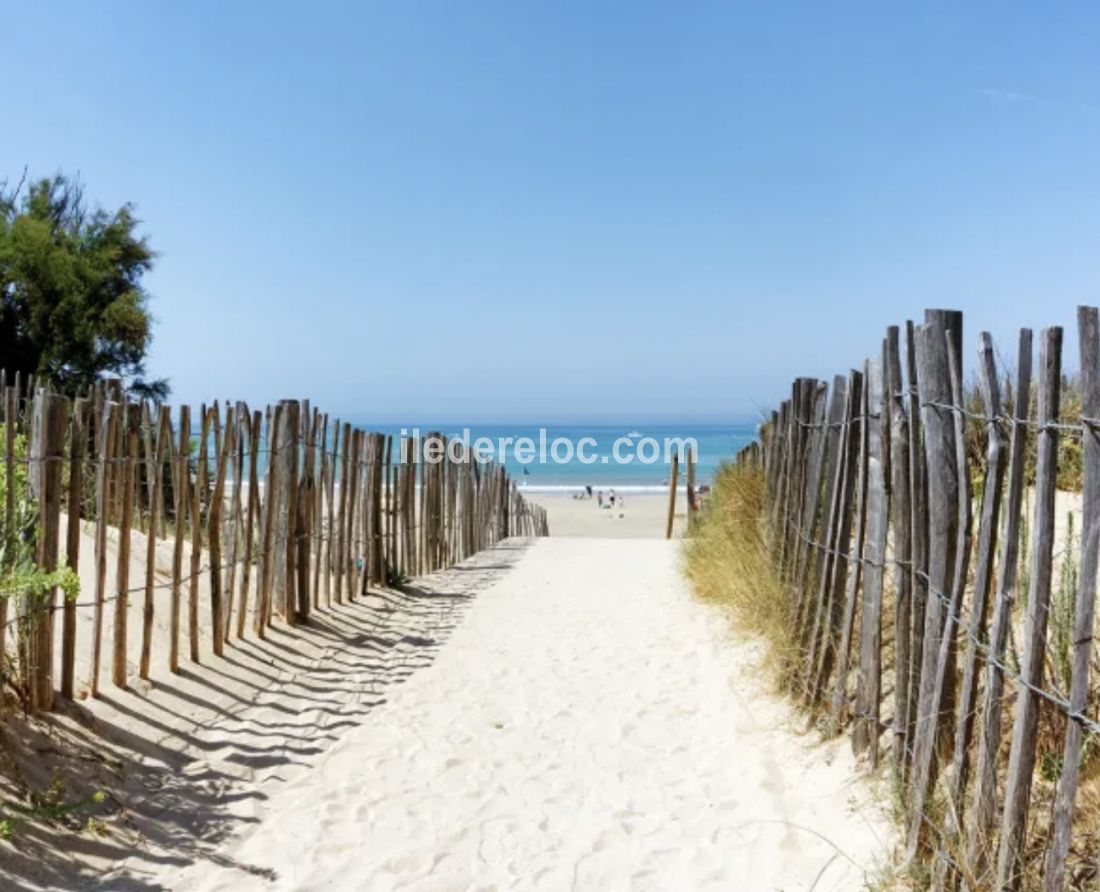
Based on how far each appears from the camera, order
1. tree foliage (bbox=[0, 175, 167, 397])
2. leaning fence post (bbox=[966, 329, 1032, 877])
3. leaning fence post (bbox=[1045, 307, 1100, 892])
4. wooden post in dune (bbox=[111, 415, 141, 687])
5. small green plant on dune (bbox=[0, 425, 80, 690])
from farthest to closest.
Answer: tree foliage (bbox=[0, 175, 167, 397]) < wooden post in dune (bbox=[111, 415, 141, 687]) < small green plant on dune (bbox=[0, 425, 80, 690]) < leaning fence post (bbox=[966, 329, 1032, 877]) < leaning fence post (bbox=[1045, 307, 1100, 892])

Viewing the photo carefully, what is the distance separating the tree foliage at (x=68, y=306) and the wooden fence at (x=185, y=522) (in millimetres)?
7759

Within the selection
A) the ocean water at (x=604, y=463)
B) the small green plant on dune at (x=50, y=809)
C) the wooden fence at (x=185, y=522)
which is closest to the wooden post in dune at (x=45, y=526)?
the wooden fence at (x=185, y=522)

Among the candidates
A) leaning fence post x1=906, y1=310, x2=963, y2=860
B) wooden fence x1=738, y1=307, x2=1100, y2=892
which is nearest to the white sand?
wooden fence x1=738, y1=307, x2=1100, y2=892

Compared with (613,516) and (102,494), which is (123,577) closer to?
(102,494)

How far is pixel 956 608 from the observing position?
3084 mm

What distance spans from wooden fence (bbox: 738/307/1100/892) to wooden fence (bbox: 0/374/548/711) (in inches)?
124

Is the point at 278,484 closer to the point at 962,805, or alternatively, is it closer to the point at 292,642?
the point at 292,642

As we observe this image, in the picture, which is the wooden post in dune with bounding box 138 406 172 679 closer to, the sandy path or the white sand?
the sandy path

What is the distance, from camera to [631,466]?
55969 millimetres

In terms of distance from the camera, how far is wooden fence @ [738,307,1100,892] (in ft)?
7.88

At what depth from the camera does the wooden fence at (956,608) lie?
2400 mm

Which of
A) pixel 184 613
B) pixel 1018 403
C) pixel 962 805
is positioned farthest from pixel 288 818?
pixel 184 613

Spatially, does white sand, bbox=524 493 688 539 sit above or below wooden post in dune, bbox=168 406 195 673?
below

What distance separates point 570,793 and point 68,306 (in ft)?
52.3
